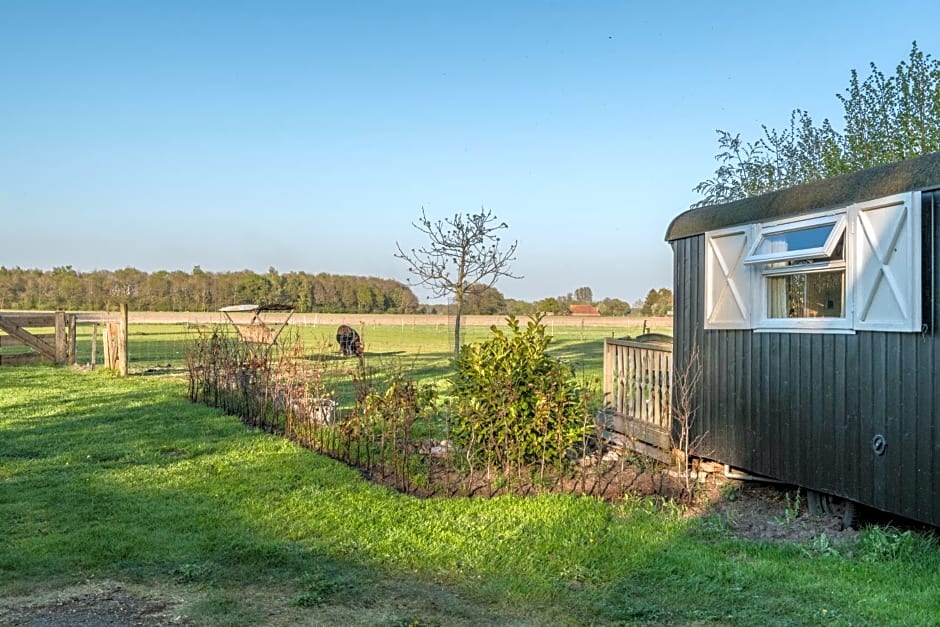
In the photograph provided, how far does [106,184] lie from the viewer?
757 inches

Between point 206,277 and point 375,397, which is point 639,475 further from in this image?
point 206,277

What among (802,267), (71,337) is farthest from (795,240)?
(71,337)

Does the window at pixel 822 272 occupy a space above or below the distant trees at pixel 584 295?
below

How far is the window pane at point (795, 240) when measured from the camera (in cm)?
484

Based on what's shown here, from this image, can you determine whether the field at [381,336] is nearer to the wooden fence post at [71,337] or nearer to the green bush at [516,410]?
the green bush at [516,410]

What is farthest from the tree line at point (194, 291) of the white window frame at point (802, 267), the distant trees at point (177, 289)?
the white window frame at point (802, 267)

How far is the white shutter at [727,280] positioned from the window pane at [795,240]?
0.69 ft

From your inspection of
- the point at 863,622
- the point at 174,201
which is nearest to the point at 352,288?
the point at 174,201

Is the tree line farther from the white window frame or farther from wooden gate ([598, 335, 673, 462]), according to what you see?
the white window frame

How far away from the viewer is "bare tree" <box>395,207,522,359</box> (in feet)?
47.7

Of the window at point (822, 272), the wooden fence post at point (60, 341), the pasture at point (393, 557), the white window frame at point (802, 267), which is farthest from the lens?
the wooden fence post at point (60, 341)

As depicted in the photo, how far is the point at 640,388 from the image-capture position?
725 cm

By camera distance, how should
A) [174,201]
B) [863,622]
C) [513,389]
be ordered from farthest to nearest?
[174,201] → [513,389] → [863,622]

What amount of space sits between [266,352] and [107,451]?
2789 mm
